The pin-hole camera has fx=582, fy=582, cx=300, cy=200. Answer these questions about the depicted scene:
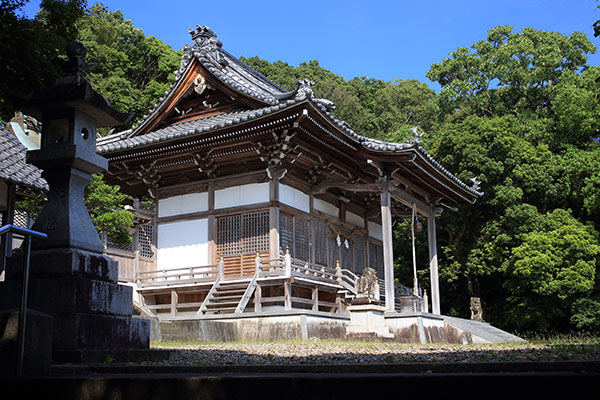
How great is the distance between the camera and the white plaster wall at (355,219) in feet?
74.0

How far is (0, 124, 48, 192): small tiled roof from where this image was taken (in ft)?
39.0

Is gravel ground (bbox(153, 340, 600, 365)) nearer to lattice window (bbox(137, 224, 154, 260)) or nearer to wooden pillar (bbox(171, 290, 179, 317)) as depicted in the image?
wooden pillar (bbox(171, 290, 179, 317))

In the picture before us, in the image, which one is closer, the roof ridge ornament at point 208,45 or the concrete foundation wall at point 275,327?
the concrete foundation wall at point 275,327

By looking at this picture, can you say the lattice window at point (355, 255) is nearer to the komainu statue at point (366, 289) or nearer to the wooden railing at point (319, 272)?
the wooden railing at point (319, 272)

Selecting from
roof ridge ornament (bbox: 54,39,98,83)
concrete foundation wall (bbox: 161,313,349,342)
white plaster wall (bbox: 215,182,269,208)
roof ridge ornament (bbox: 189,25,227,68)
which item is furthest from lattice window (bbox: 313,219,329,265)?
roof ridge ornament (bbox: 54,39,98,83)

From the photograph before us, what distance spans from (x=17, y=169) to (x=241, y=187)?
24.5 feet

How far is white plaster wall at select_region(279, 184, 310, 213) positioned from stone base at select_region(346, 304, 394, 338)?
13.0 ft

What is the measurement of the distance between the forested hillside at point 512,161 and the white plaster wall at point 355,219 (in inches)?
264

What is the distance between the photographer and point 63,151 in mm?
7086

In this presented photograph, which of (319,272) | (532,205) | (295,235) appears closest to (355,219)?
(295,235)

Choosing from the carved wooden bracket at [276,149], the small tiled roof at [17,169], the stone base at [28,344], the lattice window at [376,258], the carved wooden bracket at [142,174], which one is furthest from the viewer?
the lattice window at [376,258]

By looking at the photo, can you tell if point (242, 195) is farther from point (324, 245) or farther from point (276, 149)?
point (324, 245)

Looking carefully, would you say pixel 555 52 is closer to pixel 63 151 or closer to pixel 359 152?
pixel 359 152

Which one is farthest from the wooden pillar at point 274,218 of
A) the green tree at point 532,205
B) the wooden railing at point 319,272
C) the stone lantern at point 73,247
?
the green tree at point 532,205
